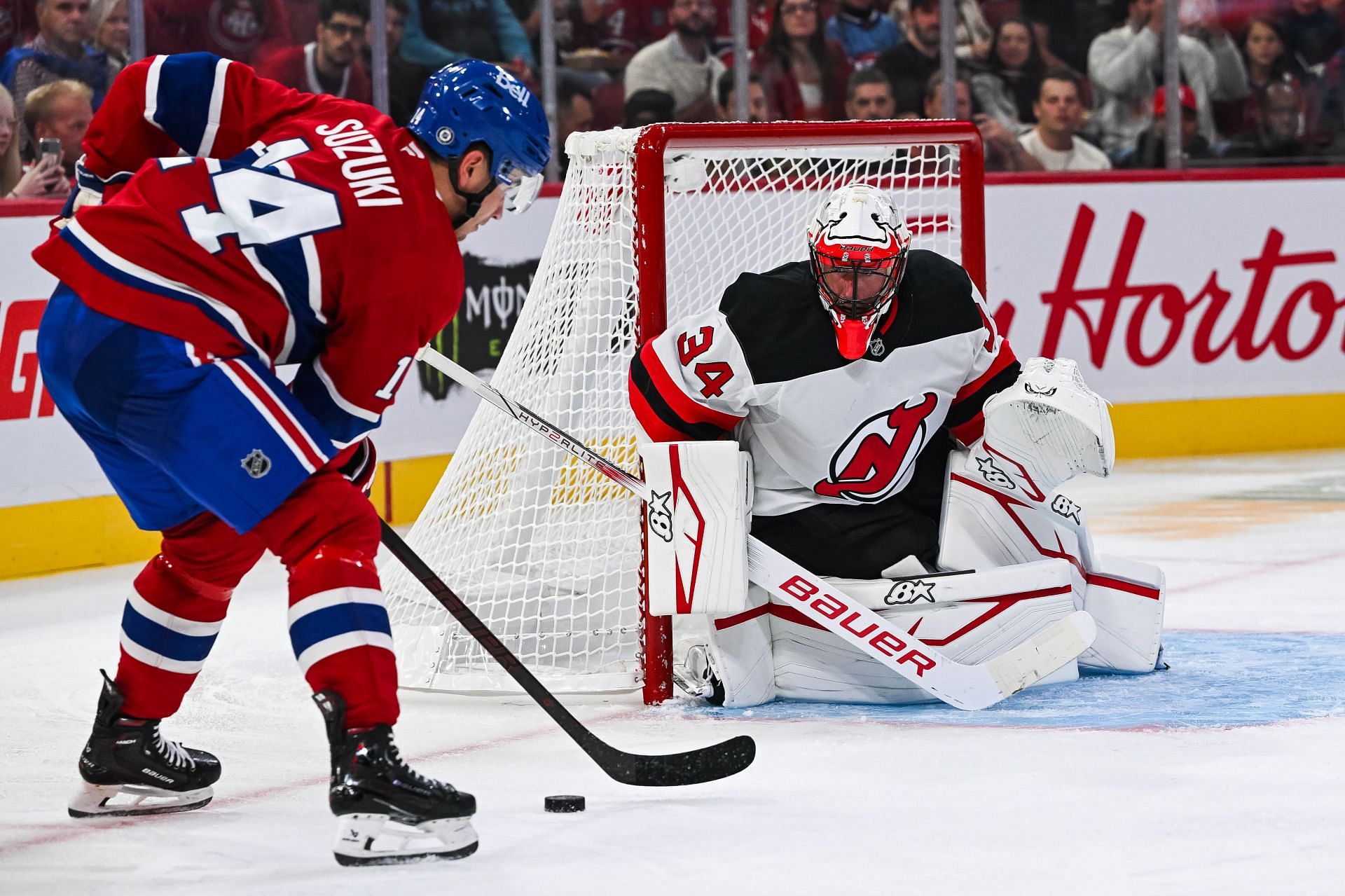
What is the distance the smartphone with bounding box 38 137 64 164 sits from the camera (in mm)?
4746

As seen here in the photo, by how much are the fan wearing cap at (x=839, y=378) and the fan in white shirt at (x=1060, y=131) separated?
3597mm

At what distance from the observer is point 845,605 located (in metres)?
2.91

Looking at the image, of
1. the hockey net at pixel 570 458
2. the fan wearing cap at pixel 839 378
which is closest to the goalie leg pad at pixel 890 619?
the fan wearing cap at pixel 839 378

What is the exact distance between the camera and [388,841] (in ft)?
6.70

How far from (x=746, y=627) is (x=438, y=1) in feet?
11.0

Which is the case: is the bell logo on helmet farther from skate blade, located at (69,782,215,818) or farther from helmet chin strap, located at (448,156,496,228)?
skate blade, located at (69,782,215,818)

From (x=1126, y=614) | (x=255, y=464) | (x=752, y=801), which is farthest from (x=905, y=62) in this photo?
(x=255, y=464)

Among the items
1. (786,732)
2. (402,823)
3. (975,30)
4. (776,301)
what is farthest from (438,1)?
(402,823)

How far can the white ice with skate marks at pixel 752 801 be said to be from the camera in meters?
2.02

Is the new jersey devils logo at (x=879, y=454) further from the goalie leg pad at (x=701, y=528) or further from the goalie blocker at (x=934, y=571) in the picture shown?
the goalie leg pad at (x=701, y=528)

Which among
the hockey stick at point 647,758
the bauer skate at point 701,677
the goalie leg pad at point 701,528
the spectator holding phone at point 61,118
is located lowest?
the bauer skate at point 701,677

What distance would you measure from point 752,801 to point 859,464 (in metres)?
0.82

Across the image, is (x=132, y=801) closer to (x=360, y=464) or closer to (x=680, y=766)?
(x=360, y=464)

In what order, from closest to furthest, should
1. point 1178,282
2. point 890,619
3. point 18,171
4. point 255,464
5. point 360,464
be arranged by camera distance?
point 255,464
point 360,464
point 890,619
point 18,171
point 1178,282
